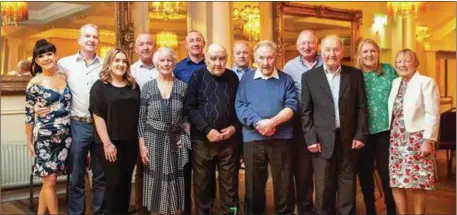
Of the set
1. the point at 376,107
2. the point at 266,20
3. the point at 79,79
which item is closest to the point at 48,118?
the point at 79,79

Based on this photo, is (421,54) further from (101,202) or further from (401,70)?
(101,202)

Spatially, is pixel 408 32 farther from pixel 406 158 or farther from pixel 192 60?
pixel 192 60

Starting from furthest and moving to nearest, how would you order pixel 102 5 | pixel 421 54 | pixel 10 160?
pixel 421 54, pixel 102 5, pixel 10 160

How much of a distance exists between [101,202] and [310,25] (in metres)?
3.95

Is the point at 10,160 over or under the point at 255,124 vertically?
under

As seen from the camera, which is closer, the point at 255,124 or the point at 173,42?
the point at 255,124

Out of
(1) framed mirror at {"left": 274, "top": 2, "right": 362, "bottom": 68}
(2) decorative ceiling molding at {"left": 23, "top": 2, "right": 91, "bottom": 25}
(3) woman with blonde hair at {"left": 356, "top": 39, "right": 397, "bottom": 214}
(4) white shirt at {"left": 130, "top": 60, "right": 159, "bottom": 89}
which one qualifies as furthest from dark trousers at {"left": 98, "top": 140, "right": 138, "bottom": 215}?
(1) framed mirror at {"left": 274, "top": 2, "right": 362, "bottom": 68}

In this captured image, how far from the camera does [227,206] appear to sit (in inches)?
131

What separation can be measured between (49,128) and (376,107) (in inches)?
85.6

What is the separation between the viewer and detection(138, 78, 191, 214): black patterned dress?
3.19 metres

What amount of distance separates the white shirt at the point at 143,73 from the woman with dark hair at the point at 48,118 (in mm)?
548

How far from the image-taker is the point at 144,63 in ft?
12.0

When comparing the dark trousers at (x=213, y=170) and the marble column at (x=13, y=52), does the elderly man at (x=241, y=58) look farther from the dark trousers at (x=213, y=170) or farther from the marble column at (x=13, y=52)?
the marble column at (x=13, y=52)

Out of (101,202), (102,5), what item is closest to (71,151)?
(101,202)
